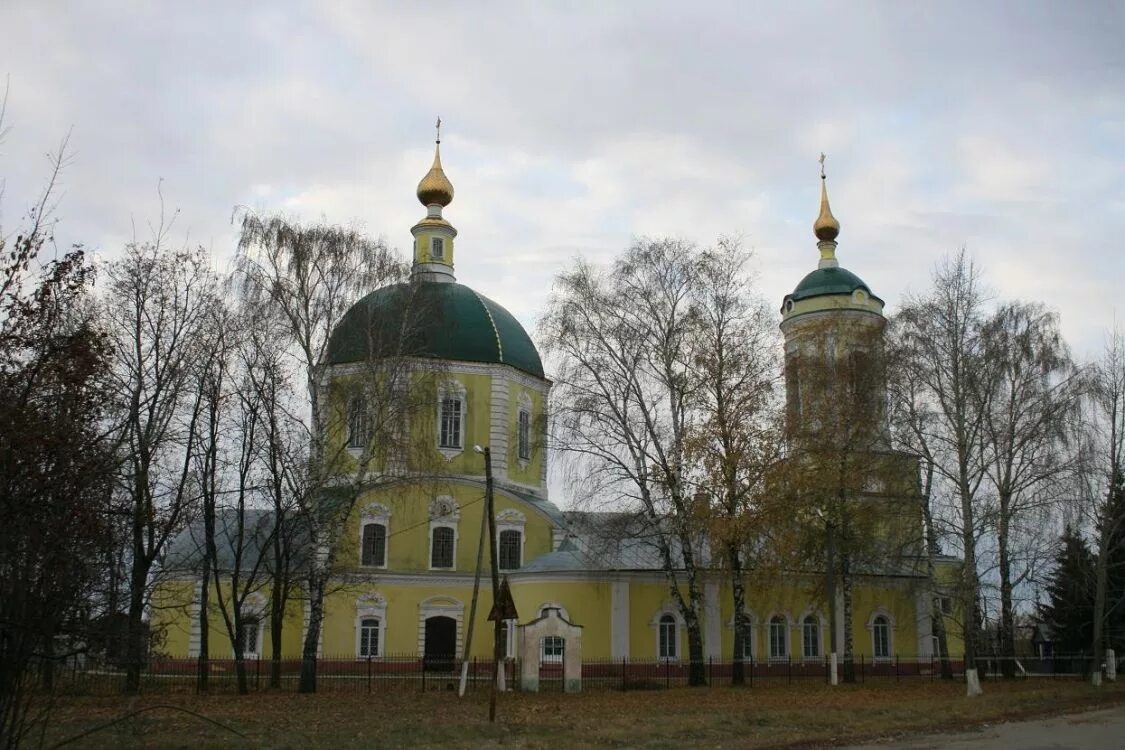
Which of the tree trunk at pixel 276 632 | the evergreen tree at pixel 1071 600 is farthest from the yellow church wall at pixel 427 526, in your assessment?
the evergreen tree at pixel 1071 600

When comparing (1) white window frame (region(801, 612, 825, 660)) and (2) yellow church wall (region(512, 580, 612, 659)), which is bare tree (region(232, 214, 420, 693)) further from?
(1) white window frame (region(801, 612, 825, 660))

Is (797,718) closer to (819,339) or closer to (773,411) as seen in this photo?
(773,411)

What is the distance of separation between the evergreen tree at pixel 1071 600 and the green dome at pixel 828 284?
1058cm

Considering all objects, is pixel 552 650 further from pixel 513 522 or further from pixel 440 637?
pixel 513 522

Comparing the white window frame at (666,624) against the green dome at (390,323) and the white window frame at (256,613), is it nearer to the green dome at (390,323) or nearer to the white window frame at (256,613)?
the green dome at (390,323)

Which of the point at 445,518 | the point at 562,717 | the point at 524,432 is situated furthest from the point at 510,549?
the point at 562,717

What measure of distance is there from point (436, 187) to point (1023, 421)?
68.4ft

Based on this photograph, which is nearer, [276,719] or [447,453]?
[276,719]

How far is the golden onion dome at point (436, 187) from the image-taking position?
36.9 meters

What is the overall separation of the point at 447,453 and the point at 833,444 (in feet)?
39.5

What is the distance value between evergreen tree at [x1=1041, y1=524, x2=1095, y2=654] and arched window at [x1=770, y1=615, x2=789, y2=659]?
8299 mm

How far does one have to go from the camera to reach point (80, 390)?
28.0 feet

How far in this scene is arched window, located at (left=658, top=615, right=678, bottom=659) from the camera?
102 ft

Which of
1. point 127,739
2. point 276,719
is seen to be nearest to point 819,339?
point 276,719
